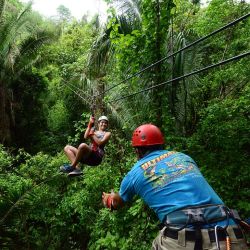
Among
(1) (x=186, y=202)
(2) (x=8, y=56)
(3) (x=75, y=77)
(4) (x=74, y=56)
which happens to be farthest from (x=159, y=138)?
(4) (x=74, y=56)

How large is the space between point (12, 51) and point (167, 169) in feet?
40.1

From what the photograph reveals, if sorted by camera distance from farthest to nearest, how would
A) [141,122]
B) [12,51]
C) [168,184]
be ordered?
1. [12,51]
2. [141,122]
3. [168,184]

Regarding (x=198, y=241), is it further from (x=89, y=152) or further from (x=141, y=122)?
(x=141, y=122)

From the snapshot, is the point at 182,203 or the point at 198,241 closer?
the point at 198,241

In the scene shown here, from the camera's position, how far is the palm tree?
13.2 metres

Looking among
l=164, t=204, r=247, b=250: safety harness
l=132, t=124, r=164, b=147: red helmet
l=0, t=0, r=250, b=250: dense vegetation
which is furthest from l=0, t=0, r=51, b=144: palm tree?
l=164, t=204, r=247, b=250: safety harness

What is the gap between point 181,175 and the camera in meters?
2.67

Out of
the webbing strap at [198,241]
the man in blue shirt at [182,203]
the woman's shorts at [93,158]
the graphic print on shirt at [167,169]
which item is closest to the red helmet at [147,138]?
the man in blue shirt at [182,203]

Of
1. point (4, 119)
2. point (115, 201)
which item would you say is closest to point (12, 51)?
point (4, 119)

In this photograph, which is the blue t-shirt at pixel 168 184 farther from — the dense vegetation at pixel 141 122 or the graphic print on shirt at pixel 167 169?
the dense vegetation at pixel 141 122

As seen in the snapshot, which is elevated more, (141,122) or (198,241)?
(141,122)

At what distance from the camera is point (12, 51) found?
43.9ft

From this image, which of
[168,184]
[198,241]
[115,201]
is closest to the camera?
[198,241]

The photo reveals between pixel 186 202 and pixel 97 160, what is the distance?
13.6ft
